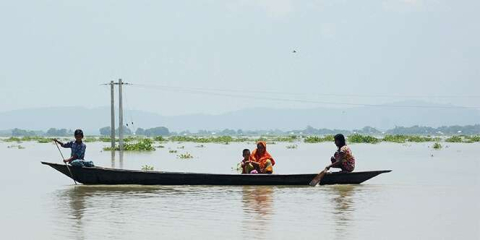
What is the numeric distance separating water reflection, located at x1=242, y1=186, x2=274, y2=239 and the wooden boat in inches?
11.6

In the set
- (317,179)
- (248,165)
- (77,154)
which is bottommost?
(317,179)

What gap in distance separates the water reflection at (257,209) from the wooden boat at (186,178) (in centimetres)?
29

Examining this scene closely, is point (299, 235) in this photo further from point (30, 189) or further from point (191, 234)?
point (30, 189)

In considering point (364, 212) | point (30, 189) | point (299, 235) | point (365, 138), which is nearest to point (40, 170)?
point (30, 189)

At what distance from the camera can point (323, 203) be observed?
17141mm

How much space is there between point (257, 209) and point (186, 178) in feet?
16.7

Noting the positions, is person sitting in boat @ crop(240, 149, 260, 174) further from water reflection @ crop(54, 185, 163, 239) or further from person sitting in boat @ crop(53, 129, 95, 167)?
person sitting in boat @ crop(53, 129, 95, 167)

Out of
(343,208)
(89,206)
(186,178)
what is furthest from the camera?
(186,178)

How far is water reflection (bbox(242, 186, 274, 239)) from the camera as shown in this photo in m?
13.1

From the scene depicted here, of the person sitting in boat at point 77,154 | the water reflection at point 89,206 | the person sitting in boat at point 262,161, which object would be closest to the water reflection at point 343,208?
the person sitting in boat at point 262,161

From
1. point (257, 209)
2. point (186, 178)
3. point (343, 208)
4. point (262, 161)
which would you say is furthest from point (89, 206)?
point (262, 161)

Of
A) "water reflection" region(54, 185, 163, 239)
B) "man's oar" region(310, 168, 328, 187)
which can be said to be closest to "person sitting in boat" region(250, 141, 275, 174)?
"man's oar" region(310, 168, 328, 187)

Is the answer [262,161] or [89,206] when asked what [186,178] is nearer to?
[262,161]

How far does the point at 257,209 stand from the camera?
15969 mm
